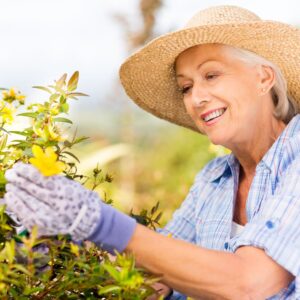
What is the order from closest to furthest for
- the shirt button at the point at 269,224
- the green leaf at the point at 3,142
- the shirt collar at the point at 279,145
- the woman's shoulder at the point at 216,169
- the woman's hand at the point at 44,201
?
1. the woman's hand at the point at 44,201
2. the green leaf at the point at 3,142
3. the shirt button at the point at 269,224
4. the shirt collar at the point at 279,145
5. the woman's shoulder at the point at 216,169

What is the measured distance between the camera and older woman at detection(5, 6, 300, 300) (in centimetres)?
138

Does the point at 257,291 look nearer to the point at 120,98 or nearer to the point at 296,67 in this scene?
the point at 296,67

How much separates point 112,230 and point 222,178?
3.39ft

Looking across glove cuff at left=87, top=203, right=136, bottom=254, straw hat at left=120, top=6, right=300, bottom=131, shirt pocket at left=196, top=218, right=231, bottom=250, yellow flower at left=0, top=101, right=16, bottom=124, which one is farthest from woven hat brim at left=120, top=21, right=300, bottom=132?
glove cuff at left=87, top=203, right=136, bottom=254

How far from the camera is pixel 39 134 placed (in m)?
1.56

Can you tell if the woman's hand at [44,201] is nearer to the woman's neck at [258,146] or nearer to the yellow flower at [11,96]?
the yellow flower at [11,96]

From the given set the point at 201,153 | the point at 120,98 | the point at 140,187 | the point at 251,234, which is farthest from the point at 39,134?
the point at 140,187

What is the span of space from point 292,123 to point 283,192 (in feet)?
1.39

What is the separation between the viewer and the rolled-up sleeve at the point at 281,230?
168cm

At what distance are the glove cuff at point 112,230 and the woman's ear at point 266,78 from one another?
3.13ft

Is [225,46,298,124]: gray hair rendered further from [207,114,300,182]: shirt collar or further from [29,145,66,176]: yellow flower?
[29,145,66,176]: yellow flower

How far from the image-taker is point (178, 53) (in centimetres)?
227

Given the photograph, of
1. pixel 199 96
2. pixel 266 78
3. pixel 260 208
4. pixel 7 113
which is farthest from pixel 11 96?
pixel 266 78

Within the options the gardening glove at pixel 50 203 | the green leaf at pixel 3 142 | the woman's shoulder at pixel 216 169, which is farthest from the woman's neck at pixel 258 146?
the gardening glove at pixel 50 203
